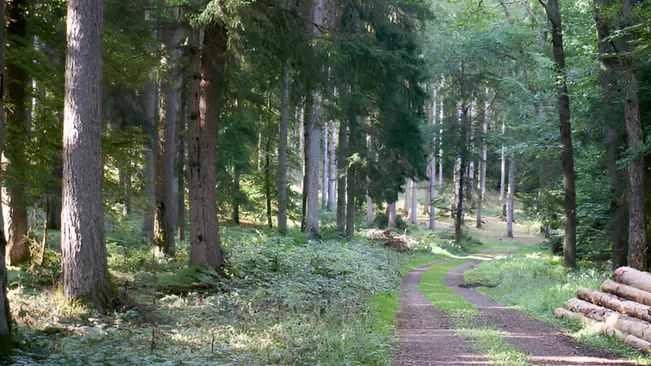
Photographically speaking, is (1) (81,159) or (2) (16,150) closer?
(1) (81,159)

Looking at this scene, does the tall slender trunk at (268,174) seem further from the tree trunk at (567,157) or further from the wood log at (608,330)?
the wood log at (608,330)

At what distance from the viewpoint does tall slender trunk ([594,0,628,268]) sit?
44.5ft

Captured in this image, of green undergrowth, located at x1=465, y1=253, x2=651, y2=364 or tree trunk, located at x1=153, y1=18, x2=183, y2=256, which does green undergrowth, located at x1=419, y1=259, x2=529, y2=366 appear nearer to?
green undergrowth, located at x1=465, y1=253, x2=651, y2=364

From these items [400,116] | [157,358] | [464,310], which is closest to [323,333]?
[157,358]

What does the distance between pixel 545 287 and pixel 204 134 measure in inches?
396

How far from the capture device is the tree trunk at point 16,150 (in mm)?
10133

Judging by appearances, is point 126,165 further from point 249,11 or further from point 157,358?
point 157,358

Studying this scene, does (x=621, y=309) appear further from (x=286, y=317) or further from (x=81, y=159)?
(x=81, y=159)

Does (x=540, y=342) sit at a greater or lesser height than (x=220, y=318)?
lesser

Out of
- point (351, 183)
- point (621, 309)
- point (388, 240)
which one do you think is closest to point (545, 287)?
point (621, 309)

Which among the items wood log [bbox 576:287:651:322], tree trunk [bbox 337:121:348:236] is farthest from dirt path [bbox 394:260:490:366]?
tree trunk [bbox 337:121:348:236]

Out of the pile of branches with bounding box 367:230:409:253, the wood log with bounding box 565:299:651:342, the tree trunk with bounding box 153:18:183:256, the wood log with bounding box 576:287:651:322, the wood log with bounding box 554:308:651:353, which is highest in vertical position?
the tree trunk with bounding box 153:18:183:256

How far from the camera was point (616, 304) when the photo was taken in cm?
953

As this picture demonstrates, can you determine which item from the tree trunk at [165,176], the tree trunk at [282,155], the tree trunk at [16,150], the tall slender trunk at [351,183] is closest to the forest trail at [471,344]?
the tree trunk at [165,176]
